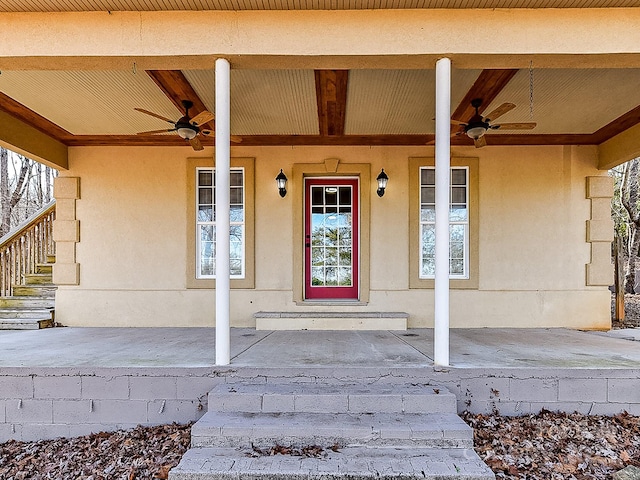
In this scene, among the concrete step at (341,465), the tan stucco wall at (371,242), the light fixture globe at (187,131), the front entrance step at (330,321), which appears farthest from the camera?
the tan stucco wall at (371,242)

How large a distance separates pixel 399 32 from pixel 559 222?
3897 mm

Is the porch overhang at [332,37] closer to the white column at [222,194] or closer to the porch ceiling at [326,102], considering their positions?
the white column at [222,194]

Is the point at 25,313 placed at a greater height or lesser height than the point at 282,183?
lesser

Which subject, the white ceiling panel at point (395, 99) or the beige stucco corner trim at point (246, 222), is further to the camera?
the beige stucco corner trim at point (246, 222)

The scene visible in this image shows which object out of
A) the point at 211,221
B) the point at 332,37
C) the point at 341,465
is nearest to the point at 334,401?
the point at 341,465

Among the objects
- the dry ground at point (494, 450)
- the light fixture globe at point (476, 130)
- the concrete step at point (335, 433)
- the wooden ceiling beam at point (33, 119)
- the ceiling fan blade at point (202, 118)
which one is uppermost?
the wooden ceiling beam at point (33, 119)

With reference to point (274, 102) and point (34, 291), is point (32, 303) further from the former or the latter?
point (274, 102)

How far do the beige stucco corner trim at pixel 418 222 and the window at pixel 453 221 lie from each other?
0.08 metres

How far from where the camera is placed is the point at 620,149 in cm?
481

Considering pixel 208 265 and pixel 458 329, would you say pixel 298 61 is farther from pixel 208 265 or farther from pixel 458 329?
pixel 458 329

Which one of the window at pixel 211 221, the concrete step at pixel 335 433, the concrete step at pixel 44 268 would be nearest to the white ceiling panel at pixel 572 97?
the concrete step at pixel 335 433

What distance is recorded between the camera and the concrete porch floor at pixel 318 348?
3.04 metres

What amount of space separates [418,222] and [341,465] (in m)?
3.73

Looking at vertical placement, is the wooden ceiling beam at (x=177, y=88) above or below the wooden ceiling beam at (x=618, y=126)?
above
